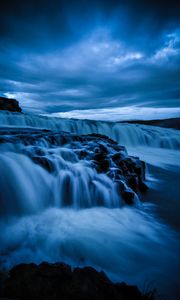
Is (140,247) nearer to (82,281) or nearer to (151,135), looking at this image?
(82,281)

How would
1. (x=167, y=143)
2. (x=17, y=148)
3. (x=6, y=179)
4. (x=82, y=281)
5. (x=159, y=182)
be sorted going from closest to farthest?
(x=82, y=281), (x=6, y=179), (x=17, y=148), (x=159, y=182), (x=167, y=143)

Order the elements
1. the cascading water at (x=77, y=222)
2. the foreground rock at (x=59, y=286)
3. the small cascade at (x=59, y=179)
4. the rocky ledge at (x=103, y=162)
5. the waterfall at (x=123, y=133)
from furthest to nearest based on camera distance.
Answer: the waterfall at (x=123, y=133), the rocky ledge at (x=103, y=162), the small cascade at (x=59, y=179), the cascading water at (x=77, y=222), the foreground rock at (x=59, y=286)

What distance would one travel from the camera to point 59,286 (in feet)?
4.59

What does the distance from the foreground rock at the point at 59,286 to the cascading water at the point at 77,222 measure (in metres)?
0.78

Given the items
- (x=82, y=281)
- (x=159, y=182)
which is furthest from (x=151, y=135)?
(x=82, y=281)

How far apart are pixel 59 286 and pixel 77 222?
188 cm

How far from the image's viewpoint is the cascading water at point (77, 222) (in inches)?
93.4

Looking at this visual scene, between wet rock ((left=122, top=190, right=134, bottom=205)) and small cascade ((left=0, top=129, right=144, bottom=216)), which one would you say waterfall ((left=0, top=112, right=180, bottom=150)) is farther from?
wet rock ((left=122, top=190, right=134, bottom=205))

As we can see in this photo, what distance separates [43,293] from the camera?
134 centimetres

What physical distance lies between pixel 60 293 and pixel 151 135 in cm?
1829

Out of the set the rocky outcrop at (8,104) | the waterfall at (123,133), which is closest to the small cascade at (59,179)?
the waterfall at (123,133)

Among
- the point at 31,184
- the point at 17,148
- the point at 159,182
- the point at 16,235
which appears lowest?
the point at 159,182

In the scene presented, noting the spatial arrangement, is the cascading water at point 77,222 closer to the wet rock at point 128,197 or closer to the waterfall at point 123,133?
the wet rock at point 128,197

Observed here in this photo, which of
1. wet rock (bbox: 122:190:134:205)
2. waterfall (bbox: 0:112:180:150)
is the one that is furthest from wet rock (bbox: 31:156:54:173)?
waterfall (bbox: 0:112:180:150)
